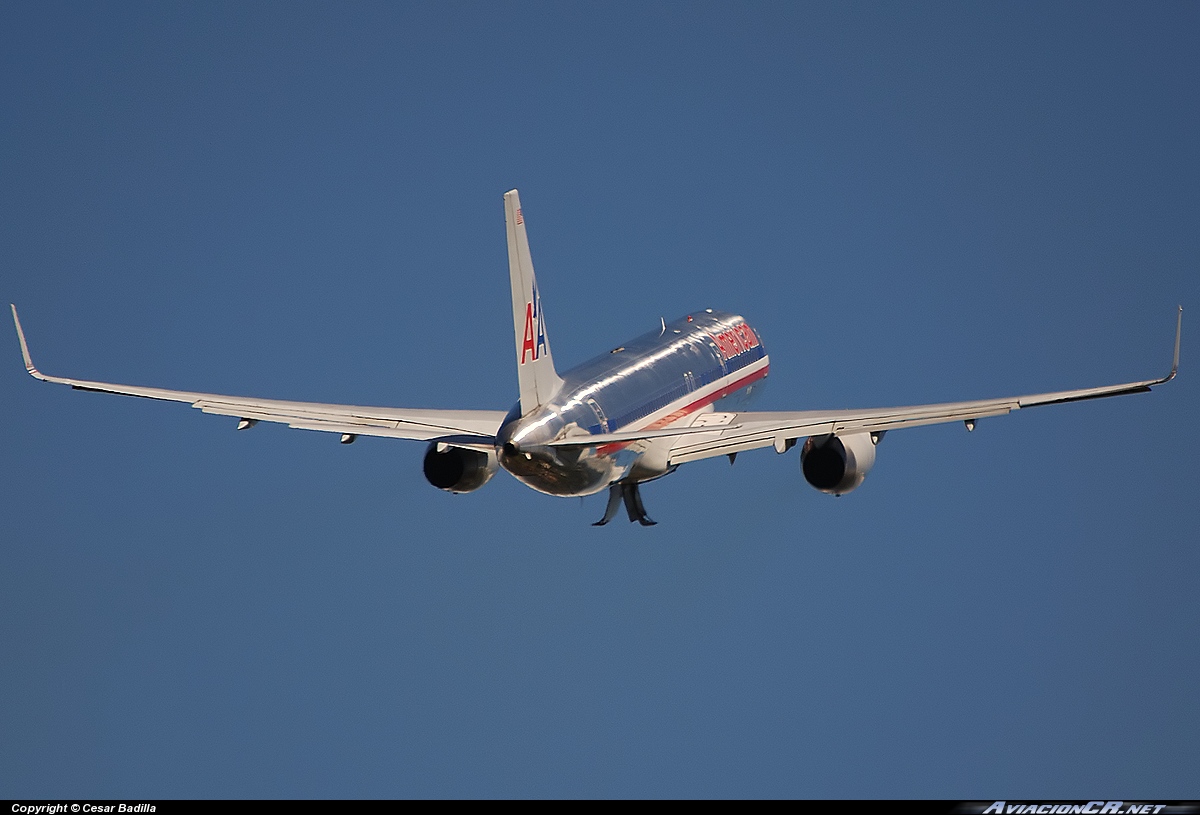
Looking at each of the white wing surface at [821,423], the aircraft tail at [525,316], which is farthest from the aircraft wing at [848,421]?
the aircraft tail at [525,316]

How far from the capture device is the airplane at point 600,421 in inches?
2311

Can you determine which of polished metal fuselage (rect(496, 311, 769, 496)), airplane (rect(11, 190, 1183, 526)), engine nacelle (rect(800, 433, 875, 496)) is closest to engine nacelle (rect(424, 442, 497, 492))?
airplane (rect(11, 190, 1183, 526))

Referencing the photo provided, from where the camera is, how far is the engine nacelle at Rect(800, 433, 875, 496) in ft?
204

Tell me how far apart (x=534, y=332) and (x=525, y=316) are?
22.2 inches

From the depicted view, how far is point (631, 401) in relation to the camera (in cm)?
6362

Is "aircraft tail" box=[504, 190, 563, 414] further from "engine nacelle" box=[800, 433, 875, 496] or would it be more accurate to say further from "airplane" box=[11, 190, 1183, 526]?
"engine nacelle" box=[800, 433, 875, 496]

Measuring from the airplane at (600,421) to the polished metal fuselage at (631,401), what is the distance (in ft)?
0.13

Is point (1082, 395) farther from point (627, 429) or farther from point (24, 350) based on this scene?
point (24, 350)

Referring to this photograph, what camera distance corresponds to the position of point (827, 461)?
62.2m

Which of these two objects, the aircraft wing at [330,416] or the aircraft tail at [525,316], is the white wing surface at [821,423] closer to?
the aircraft tail at [525,316]

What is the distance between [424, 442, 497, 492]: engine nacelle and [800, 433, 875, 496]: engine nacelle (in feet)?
26.4
